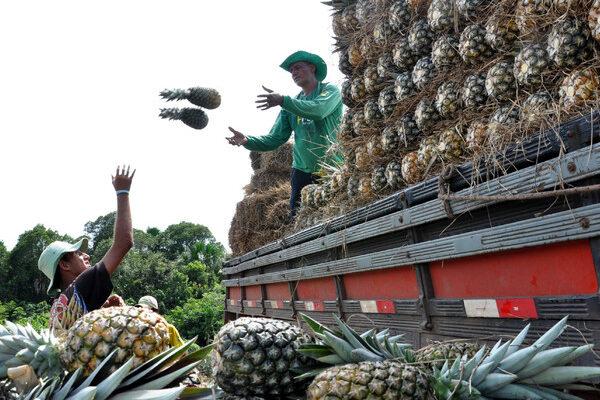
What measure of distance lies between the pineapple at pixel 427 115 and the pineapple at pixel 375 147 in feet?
2.05

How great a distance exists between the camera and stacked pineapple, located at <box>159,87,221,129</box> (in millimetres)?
8445

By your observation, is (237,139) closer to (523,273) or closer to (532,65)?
(532,65)

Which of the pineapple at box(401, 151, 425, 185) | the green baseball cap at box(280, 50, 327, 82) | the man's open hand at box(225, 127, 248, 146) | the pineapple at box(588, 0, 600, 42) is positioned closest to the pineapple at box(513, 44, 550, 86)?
the pineapple at box(588, 0, 600, 42)

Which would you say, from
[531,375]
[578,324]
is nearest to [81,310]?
[531,375]

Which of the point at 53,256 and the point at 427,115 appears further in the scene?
the point at 427,115

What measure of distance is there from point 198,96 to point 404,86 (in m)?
5.30

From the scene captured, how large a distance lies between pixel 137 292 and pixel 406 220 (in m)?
29.6

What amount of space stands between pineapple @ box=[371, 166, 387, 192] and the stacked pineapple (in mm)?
5154

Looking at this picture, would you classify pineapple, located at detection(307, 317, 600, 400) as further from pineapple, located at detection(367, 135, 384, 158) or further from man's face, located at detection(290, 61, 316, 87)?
man's face, located at detection(290, 61, 316, 87)

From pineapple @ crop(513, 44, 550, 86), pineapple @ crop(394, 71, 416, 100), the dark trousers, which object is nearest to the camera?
pineapple @ crop(513, 44, 550, 86)

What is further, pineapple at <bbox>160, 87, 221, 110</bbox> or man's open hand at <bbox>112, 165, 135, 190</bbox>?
pineapple at <bbox>160, 87, 221, 110</bbox>

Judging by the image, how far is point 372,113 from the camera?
471cm

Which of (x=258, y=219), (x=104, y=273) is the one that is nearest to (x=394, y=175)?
(x=104, y=273)

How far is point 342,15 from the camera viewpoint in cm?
537
